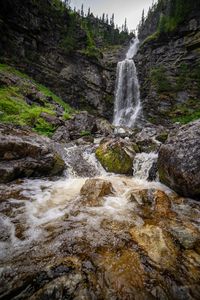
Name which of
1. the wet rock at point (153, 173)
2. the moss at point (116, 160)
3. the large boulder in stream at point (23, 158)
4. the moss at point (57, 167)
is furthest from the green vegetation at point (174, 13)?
the large boulder in stream at point (23, 158)

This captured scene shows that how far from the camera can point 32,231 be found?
13.8ft

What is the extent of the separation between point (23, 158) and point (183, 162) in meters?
5.60

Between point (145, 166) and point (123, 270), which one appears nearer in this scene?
point (123, 270)

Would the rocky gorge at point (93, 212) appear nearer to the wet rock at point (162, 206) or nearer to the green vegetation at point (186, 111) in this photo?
the wet rock at point (162, 206)

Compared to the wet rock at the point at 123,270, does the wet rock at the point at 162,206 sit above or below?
above

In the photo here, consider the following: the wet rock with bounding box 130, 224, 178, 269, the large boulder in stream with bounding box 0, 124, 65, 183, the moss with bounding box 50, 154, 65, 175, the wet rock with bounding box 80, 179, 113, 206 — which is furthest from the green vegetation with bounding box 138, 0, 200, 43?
the wet rock with bounding box 130, 224, 178, 269

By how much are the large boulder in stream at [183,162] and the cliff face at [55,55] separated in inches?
837

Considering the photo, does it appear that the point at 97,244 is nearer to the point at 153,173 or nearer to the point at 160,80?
the point at 153,173

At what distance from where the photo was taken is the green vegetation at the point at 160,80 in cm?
2469

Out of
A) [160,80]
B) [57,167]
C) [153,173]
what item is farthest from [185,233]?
[160,80]

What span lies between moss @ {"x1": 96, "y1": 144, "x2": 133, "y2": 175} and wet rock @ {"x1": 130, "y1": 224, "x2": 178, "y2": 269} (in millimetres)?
4664

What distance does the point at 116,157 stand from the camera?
9336 millimetres

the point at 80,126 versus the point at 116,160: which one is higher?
the point at 80,126

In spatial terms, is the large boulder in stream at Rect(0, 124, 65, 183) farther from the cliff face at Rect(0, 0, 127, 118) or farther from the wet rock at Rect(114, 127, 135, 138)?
the cliff face at Rect(0, 0, 127, 118)
